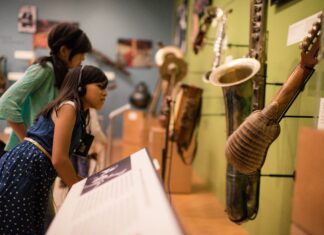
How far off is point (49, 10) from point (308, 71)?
2849 mm

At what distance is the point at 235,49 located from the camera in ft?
9.15

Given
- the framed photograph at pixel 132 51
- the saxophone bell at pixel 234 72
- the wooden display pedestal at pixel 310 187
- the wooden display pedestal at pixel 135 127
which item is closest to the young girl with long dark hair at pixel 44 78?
the saxophone bell at pixel 234 72

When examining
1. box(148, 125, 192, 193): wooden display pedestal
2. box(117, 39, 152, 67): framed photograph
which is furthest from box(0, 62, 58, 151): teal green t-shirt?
box(117, 39, 152, 67): framed photograph

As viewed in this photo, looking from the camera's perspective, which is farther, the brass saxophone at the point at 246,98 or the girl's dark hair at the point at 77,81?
the brass saxophone at the point at 246,98

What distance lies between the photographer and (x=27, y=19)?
291 centimetres

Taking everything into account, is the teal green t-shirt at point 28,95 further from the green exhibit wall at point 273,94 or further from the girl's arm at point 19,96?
the green exhibit wall at point 273,94

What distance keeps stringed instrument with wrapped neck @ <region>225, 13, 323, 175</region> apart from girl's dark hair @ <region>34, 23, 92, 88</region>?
3.40 ft

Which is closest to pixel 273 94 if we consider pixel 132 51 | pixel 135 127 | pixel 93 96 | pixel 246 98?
pixel 246 98

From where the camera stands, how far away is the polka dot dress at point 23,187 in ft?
4.80

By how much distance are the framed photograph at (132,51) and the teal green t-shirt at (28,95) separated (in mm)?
3618

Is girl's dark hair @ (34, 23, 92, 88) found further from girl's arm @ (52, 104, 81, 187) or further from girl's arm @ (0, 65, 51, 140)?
girl's arm @ (52, 104, 81, 187)

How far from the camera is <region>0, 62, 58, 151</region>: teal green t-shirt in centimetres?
184

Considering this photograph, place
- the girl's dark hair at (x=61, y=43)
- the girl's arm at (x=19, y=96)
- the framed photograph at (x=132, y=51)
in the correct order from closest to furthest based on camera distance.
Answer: the girl's arm at (x=19, y=96), the girl's dark hair at (x=61, y=43), the framed photograph at (x=132, y=51)

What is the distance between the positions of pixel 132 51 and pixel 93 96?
400 centimetres
